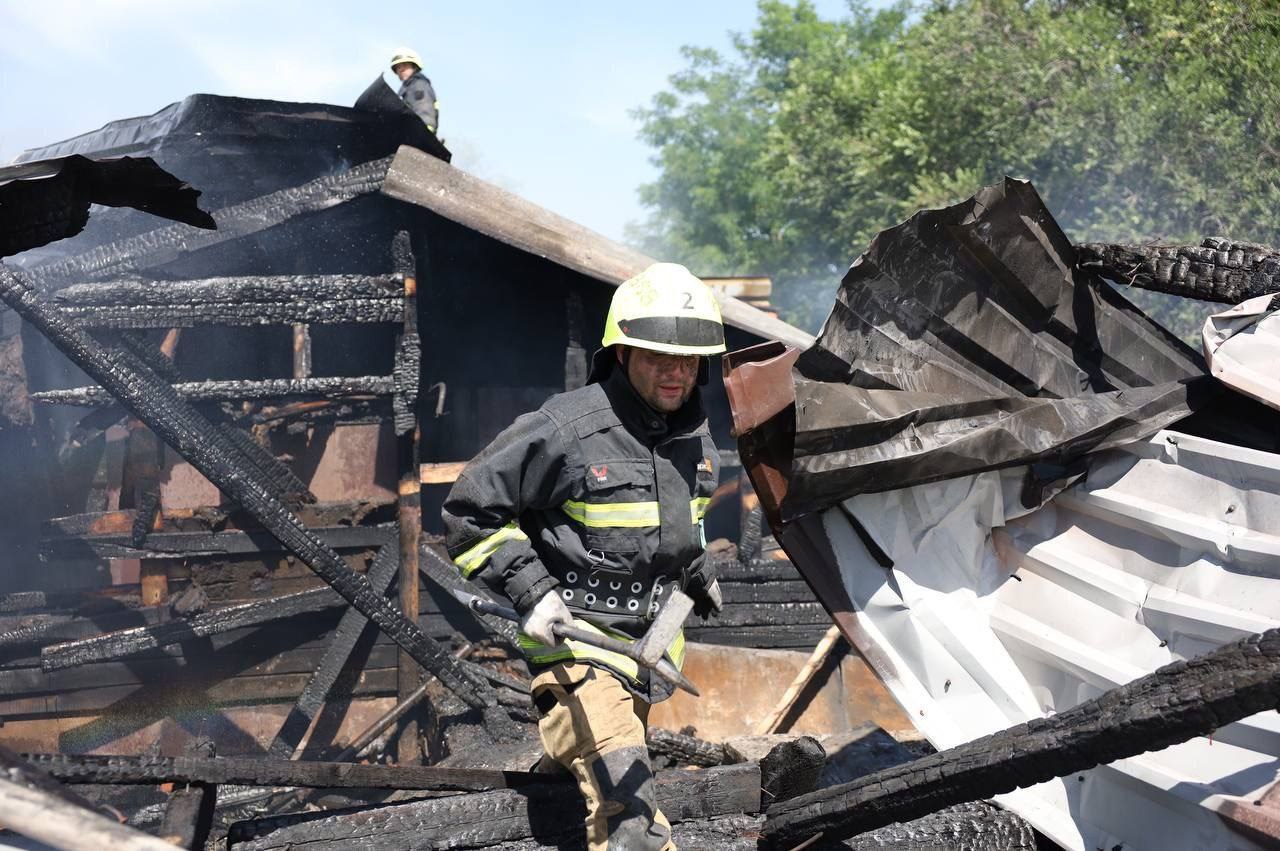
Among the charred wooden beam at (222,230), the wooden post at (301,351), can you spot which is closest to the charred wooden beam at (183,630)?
the wooden post at (301,351)

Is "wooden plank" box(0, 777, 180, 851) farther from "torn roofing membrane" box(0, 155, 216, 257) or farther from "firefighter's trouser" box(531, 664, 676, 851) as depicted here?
"torn roofing membrane" box(0, 155, 216, 257)

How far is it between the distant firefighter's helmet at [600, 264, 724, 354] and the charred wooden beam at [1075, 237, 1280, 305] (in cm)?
139

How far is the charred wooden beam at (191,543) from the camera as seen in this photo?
247 inches

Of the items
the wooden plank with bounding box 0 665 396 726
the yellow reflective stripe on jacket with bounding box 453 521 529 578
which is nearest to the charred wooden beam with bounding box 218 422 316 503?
the wooden plank with bounding box 0 665 396 726

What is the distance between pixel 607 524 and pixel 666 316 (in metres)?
0.69

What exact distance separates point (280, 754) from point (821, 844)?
4.03m

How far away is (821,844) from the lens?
3348mm

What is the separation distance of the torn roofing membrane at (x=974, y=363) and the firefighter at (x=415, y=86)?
687 cm

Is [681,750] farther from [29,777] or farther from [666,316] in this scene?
[29,777]

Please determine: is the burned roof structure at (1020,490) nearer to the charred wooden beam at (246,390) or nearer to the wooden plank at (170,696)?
the charred wooden beam at (246,390)

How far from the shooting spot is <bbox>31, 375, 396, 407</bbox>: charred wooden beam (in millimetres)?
5906

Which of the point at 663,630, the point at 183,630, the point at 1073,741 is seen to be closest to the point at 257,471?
the point at 183,630

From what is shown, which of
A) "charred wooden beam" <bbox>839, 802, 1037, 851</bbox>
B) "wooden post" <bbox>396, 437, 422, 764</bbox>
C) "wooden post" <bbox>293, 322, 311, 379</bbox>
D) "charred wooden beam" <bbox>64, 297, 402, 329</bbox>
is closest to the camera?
"charred wooden beam" <bbox>839, 802, 1037, 851</bbox>

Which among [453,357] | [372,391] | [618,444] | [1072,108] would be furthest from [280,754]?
[1072,108]
